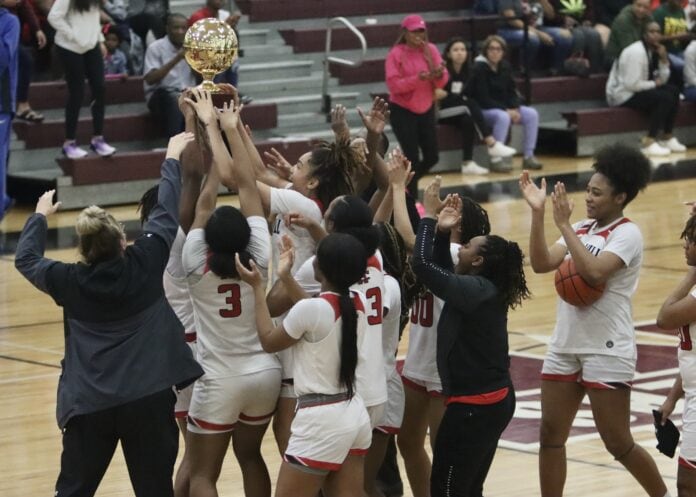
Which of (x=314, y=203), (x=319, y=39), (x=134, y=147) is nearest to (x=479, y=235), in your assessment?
(x=314, y=203)

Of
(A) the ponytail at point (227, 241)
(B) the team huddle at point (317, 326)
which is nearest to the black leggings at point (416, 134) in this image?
(B) the team huddle at point (317, 326)

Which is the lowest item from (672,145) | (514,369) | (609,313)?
(672,145)

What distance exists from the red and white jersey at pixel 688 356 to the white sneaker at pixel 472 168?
36.7 ft

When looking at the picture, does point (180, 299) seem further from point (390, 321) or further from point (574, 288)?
point (574, 288)

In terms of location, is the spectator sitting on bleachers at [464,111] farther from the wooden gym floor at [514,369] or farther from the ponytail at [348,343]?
the ponytail at [348,343]

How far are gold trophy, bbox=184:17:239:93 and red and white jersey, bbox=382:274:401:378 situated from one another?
1047mm

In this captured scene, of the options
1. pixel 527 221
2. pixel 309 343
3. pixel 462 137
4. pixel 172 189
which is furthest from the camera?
pixel 462 137

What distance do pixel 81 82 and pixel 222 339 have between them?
9330 mm

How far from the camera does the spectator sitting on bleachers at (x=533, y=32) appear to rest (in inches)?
733

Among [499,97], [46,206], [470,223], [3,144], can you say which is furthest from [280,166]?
[499,97]

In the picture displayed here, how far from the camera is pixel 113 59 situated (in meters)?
16.1

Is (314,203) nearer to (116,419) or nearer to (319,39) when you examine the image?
(116,419)

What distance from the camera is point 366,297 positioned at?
544cm

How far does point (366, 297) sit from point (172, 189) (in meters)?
0.84
